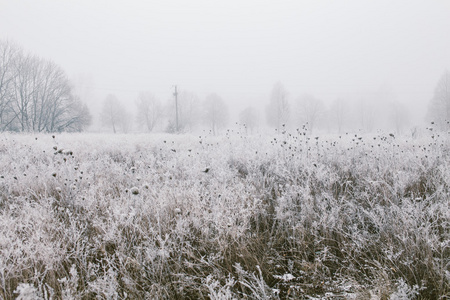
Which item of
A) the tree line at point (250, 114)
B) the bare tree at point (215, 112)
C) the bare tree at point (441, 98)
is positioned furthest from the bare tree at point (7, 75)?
the bare tree at point (441, 98)

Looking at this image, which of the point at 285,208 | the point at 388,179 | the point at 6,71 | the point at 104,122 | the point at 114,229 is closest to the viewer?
the point at 114,229

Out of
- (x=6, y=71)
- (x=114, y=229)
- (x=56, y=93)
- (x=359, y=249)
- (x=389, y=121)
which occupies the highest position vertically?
(x=6, y=71)

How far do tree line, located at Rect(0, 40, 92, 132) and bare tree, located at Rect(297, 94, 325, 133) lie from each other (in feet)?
117

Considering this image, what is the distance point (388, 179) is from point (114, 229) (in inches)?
136

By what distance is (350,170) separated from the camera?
3.66 meters

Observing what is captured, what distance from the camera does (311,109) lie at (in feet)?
138

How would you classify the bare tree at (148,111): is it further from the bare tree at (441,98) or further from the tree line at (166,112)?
the bare tree at (441,98)

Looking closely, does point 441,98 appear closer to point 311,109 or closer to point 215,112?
point 311,109

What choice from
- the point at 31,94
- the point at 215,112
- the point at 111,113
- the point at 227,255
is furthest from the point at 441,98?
the point at 111,113

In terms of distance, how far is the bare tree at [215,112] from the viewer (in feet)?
147

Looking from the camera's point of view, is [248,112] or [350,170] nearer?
[350,170]

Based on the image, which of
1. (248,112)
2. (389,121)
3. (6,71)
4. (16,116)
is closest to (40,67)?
(6,71)

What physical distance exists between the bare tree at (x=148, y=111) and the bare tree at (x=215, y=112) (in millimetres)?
9443

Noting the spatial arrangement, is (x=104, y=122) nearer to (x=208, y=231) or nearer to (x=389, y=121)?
(x=208, y=231)
